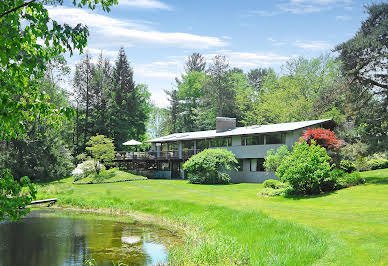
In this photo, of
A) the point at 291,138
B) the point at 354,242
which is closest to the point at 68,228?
the point at 354,242

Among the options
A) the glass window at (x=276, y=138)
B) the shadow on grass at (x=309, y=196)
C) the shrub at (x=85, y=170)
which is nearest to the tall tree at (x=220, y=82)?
the glass window at (x=276, y=138)

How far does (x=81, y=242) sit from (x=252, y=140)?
25226mm

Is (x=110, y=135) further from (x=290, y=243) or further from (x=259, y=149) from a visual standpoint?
(x=290, y=243)

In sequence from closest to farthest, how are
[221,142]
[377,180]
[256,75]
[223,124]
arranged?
1. [377,180]
2. [221,142]
3. [223,124]
4. [256,75]

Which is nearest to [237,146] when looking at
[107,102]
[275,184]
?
[275,184]

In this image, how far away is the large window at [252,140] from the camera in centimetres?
3737

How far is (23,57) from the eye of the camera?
549 centimetres

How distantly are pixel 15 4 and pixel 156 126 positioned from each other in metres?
98.0

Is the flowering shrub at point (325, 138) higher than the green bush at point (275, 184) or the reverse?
higher

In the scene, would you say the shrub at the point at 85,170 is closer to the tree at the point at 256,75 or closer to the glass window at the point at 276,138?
the glass window at the point at 276,138

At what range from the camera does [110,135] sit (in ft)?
195

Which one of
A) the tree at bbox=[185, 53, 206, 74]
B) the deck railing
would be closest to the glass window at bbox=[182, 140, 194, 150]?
the deck railing

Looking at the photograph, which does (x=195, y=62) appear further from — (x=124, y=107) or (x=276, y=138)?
(x=276, y=138)

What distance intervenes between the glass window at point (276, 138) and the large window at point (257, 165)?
2.08 metres
